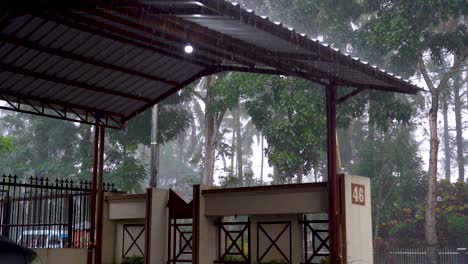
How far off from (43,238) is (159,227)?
109 inches

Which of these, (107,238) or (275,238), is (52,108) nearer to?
(107,238)

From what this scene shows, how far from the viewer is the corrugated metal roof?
935 cm

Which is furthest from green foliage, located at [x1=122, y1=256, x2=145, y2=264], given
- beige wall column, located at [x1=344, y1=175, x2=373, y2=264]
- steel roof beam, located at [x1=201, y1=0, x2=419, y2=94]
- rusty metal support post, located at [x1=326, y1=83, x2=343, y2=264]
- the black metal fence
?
steel roof beam, located at [x1=201, y1=0, x2=419, y2=94]

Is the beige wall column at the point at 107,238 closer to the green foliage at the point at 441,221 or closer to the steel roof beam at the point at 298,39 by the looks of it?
the steel roof beam at the point at 298,39

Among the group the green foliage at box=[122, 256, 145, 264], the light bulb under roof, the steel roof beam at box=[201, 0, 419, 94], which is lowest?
the green foliage at box=[122, 256, 145, 264]

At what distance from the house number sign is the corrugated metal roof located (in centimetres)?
205

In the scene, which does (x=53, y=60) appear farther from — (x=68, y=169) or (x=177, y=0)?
(x=68, y=169)

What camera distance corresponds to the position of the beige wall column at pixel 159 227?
1414 centimetres

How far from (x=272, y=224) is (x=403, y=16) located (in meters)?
12.1

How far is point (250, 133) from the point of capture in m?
50.8

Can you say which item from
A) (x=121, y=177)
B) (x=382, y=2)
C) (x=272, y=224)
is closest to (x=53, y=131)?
(x=121, y=177)

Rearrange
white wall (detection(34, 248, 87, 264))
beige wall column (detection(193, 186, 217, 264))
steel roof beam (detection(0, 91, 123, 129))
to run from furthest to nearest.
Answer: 1. steel roof beam (detection(0, 91, 123, 129))
2. white wall (detection(34, 248, 87, 264))
3. beige wall column (detection(193, 186, 217, 264))

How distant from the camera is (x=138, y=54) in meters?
12.8

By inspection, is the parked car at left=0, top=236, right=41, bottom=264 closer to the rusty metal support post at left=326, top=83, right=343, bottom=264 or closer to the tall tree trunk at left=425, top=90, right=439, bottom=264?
the rusty metal support post at left=326, top=83, right=343, bottom=264
